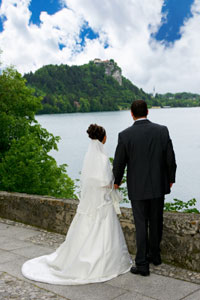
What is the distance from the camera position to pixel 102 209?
15.0 feet

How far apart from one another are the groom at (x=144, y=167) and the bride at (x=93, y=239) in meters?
0.24

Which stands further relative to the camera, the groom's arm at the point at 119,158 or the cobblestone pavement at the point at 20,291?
the groom's arm at the point at 119,158

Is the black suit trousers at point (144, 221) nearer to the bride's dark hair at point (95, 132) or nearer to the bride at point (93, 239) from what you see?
the bride at point (93, 239)

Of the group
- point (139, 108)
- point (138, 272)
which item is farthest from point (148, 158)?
point (138, 272)

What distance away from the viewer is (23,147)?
15.0m

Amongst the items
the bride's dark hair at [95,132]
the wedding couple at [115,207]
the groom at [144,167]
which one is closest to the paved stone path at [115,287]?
the wedding couple at [115,207]

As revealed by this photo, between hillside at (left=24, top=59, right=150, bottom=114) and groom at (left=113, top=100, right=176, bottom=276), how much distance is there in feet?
312

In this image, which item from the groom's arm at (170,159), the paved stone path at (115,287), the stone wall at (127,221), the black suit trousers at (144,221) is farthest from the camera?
the stone wall at (127,221)

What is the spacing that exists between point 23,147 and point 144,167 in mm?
11240

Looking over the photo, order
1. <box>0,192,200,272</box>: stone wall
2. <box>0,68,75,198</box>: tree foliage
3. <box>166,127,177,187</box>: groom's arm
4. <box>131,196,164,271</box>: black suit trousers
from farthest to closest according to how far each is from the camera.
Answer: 1. <box>0,68,75,198</box>: tree foliage
2. <box>0,192,200,272</box>: stone wall
3. <box>131,196,164,271</box>: black suit trousers
4. <box>166,127,177,187</box>: groom's arm

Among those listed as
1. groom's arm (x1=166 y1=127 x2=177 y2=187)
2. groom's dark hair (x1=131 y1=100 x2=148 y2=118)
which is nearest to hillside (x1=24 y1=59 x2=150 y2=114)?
groom's dark hair (x1=131 y1=100 x2=148 y2=118)

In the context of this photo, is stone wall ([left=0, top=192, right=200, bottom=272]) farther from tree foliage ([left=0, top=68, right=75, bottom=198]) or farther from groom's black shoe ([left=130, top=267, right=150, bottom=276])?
tree foliage ([left=0, top=68, right=75, bottom=198])

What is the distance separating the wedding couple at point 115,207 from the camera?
14.0ft

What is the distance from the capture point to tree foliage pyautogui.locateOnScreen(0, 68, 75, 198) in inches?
581
